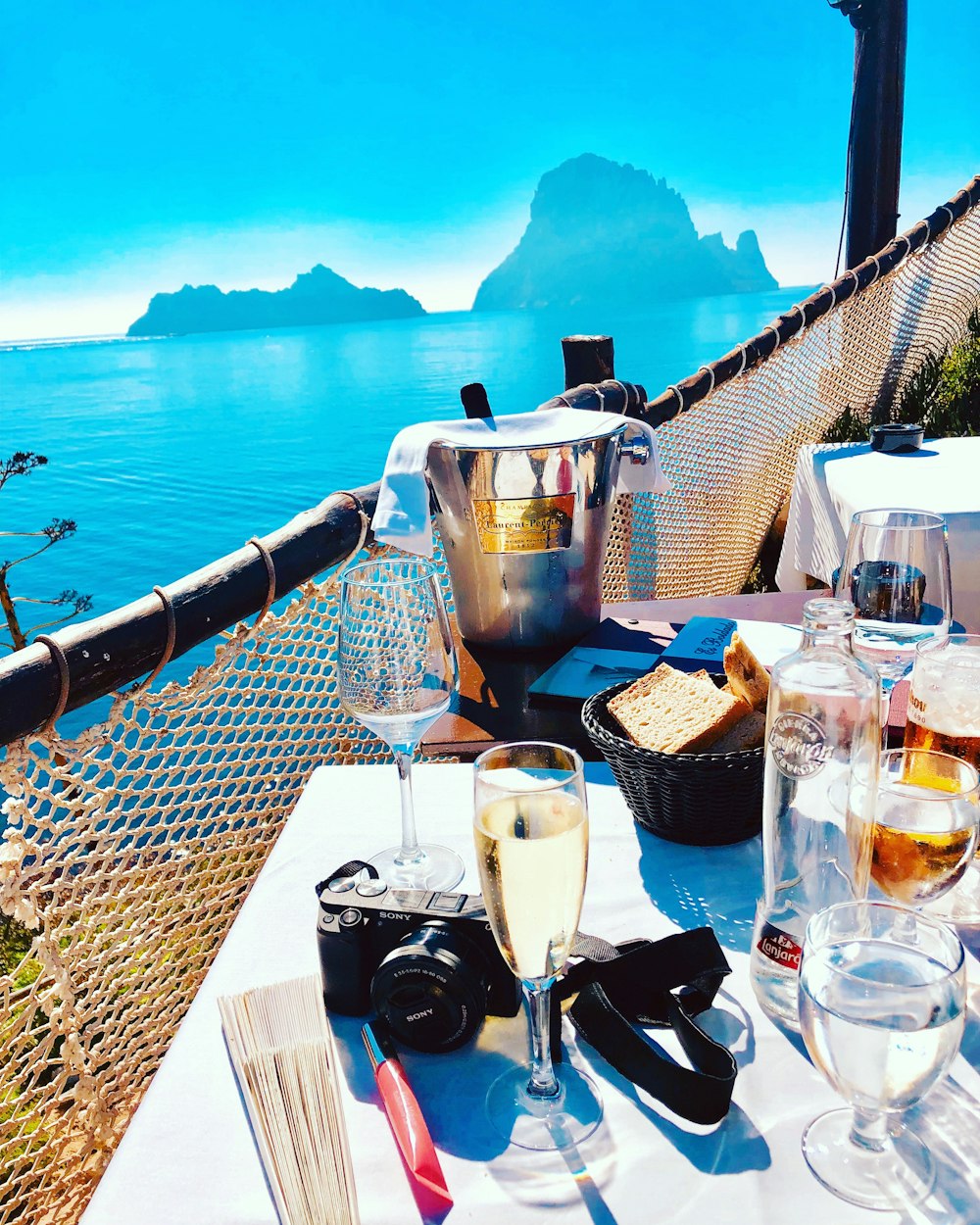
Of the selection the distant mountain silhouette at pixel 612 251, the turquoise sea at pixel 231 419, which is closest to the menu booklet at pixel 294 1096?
the turquoise sea at pixel 231 419

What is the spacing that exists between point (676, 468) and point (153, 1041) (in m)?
2.53

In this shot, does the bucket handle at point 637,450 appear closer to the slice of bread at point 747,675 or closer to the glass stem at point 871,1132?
the slice of bread at point 747,675

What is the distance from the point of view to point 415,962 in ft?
2.05

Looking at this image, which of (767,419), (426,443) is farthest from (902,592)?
(767,419)

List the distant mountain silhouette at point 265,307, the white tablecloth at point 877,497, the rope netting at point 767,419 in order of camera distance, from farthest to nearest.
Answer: the distant mountain silhouette at point 265,307, the rope netting at point 767,419, the white tablecloth at point 877,497

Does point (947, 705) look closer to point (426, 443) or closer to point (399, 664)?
point (399, 664)

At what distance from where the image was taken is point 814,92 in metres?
80.9

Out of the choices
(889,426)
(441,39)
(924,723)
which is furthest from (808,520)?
(441,39)

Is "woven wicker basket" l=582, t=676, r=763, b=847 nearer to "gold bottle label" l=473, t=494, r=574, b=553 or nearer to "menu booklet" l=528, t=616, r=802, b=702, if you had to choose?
"menu booklet" l=528, t=616, r=802, b=702

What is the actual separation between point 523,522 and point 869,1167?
1.10 metres

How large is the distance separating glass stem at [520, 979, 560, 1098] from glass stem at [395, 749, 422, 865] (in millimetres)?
305

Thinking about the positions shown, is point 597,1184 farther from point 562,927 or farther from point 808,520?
point 808,520

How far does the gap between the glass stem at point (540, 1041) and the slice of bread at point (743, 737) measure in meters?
0.35

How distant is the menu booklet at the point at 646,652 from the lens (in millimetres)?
1228
